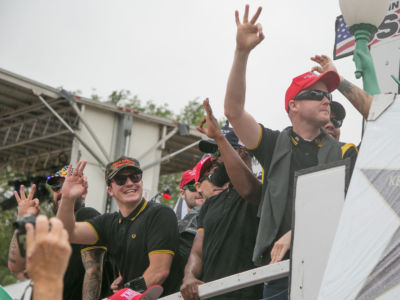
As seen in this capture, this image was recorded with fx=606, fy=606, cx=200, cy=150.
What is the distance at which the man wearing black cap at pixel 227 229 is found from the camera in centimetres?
351

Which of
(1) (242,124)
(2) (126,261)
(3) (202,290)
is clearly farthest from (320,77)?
(2) (126,261)

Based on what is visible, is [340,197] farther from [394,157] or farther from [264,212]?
[264,212]

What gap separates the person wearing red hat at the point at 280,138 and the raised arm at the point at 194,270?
413 mm

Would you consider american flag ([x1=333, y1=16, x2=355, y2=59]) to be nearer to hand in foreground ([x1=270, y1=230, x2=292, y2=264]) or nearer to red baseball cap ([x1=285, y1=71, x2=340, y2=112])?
red baseball cap ([x1=285, y1=71, x2=340, y2=112])

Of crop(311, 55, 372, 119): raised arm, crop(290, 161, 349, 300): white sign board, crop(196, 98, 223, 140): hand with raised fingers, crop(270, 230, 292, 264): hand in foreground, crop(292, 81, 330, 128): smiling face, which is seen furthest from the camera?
crop(196, 98, 223, 140): hand with raised fingers

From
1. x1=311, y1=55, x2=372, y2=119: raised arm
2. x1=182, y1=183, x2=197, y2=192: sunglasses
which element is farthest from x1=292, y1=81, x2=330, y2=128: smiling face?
x1=182, y1=183, x2=197, y2=192: sunglasses

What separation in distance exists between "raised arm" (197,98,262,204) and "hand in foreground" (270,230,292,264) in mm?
681

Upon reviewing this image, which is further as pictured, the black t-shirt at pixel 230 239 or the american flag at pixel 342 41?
the american flag at pixel 342 41

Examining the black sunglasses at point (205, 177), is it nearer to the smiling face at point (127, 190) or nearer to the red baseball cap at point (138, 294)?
the smiling face at point (127, 190)

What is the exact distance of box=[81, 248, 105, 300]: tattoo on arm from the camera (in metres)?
4.32

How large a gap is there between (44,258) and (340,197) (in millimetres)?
1337

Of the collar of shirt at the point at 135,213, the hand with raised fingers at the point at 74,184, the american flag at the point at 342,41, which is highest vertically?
the american flag at the point at 342,41

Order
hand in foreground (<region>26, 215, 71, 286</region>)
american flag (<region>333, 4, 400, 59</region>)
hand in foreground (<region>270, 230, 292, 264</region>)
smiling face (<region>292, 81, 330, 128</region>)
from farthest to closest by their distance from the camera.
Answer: american flag (<region>333, 4, 400, 59</region>) < smiling face (<region>292, 81, 330, 128</region>) < hand in foreground (<region>270, 230, 292, 264</region>) < hand in foreground (<region>26, 215, 71, 286</region>)

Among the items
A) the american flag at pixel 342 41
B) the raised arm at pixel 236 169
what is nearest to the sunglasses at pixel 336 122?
the raised arm at pixel 236 169
